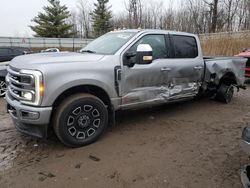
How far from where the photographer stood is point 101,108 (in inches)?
148

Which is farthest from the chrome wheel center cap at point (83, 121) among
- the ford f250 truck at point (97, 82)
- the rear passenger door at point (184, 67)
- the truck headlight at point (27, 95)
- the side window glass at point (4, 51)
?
the side window glass at point (4, 51)

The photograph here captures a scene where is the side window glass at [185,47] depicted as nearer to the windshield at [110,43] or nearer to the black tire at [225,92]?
the windshield at [110,43]

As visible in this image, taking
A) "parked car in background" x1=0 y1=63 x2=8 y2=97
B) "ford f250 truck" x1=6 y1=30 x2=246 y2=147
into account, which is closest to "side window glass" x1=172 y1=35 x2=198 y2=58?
"ford f250 truck" x1=6 y1=30 x2=246 y2=147

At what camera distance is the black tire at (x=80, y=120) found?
3414mm

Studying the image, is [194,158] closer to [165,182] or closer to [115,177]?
[165,182]

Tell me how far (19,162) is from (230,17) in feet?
115

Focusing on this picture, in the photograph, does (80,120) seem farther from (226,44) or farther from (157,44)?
(226,44)

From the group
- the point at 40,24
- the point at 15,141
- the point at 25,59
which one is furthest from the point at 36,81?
the point at 40,24

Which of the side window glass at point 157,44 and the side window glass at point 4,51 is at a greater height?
the side window glass at point 4,51

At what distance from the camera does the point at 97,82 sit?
3.64m

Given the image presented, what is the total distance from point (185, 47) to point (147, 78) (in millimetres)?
1485

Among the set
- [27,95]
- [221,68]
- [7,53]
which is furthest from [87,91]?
[7,53]

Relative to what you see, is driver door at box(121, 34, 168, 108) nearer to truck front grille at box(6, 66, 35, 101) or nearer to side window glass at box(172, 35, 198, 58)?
side window glass at box(172, 35, 198, 58)

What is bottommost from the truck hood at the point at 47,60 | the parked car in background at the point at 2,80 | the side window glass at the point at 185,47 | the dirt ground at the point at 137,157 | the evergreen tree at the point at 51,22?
the dirt ground at the point at 137,157
